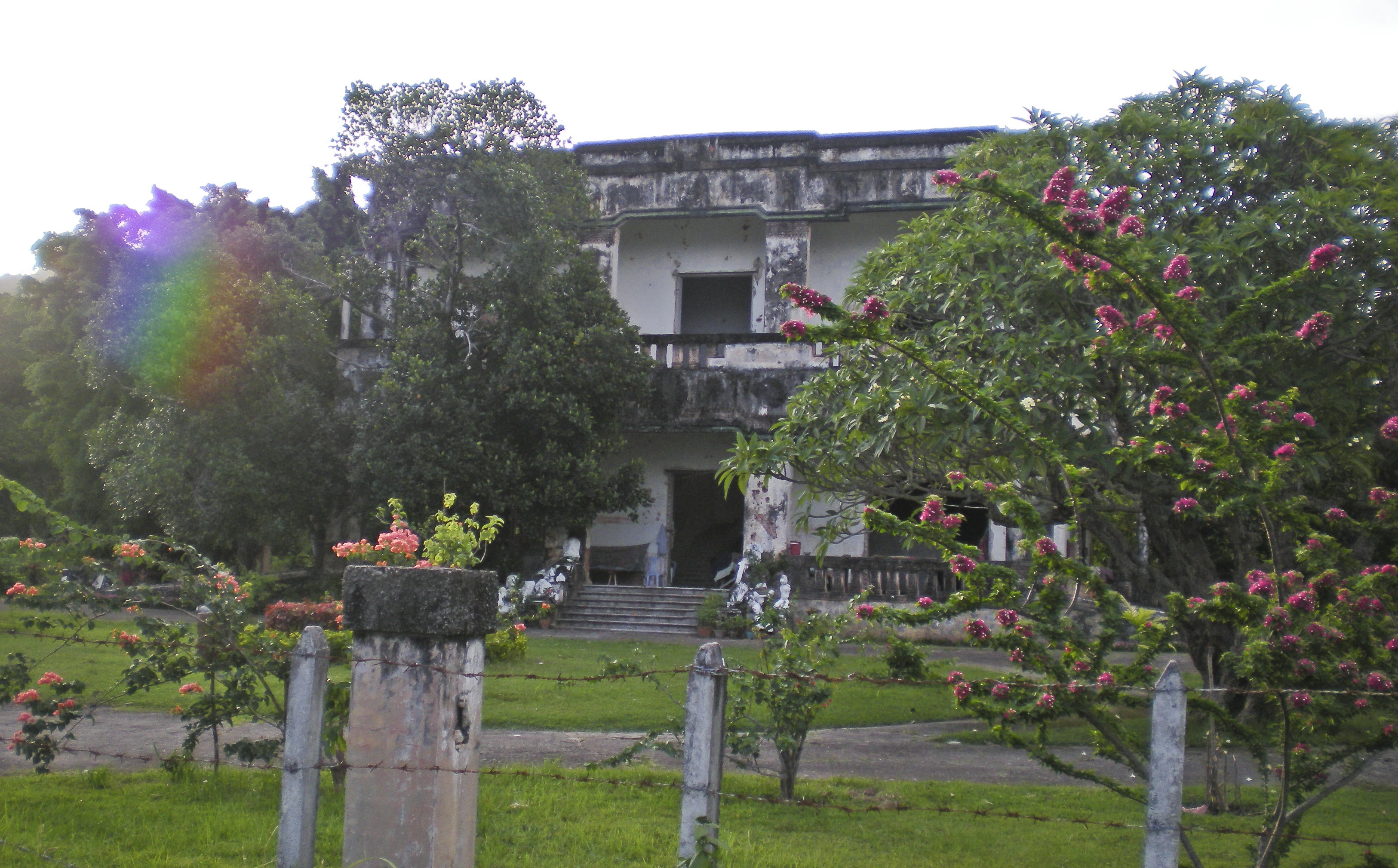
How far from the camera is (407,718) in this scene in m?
3.32

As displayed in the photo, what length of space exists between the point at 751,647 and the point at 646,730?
17.3ft

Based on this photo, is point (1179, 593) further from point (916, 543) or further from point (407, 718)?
point (916, 543)

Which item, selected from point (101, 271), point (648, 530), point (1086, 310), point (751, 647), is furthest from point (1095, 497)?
point (101, 271)

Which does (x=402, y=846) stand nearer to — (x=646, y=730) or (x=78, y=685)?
(x=78, y=685)

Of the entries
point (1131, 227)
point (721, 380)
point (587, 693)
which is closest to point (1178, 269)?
point (1131, 227)

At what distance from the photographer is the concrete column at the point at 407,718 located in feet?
10.8

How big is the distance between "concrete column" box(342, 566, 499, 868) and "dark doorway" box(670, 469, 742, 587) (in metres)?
16.3

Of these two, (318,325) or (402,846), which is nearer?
(402,846)

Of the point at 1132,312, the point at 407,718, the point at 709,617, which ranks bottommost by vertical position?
the point at 709,617

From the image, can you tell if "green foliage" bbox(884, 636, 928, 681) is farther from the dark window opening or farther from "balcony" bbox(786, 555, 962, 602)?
the dark window opening

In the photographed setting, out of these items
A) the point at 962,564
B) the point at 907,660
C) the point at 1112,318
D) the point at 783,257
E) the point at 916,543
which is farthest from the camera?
the point at 916,543

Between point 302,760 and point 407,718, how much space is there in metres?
0.40

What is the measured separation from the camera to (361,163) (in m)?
15.3

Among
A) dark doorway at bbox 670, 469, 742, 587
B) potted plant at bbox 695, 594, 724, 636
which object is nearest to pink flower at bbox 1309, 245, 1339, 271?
potted plant at bbox 695, 594, 724, 636
